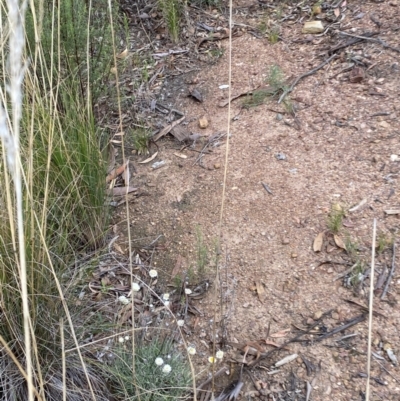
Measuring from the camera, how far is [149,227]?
6.03 ft

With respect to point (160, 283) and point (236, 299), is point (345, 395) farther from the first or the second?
point (160, 283)

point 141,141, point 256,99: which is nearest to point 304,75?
point 256,99

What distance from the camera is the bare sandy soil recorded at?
4.70ft

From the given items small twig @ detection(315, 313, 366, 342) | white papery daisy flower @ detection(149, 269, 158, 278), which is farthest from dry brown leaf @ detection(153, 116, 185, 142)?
small twig @ detection(315, 313, 366, 342)

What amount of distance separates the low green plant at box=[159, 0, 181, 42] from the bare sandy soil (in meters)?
0.26

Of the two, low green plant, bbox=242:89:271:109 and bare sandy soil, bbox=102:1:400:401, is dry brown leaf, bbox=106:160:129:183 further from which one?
low green plant, bbox=242:89:271:109

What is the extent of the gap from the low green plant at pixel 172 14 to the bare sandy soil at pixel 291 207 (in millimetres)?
265

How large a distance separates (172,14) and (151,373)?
182 centimetres

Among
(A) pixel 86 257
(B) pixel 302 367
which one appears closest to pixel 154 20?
(A) pixel 86 257

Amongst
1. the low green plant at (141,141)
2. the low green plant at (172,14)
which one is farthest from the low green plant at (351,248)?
the low green plant at (172,14)

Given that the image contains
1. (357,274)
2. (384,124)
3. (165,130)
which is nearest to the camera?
(357,274)

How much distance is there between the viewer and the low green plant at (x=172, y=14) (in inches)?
99.3

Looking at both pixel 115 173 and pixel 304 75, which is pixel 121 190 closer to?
pixel 115 173

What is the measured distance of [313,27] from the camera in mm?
2453
